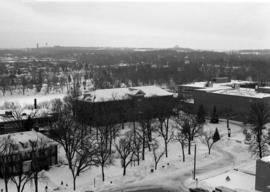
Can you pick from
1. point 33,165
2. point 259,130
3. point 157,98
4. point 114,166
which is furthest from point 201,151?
point 157,98

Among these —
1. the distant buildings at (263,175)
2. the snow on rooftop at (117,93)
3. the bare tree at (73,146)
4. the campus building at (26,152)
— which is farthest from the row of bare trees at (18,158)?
the snow on rooftop at (117,93)

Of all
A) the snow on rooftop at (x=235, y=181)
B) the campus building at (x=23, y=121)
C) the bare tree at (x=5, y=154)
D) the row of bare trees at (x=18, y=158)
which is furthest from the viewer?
the campus building at (x=23, y=121)

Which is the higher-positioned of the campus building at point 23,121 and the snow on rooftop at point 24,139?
the snow on rooftop at point 24,139

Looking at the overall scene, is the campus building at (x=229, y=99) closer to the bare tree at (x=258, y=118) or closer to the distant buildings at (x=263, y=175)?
the bare tree at (x=258, y=118)

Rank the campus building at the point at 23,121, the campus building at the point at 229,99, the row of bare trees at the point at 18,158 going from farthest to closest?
1. the campus building at the point at 229,99
2. the campus building at the point at 23,121
3. the row of bare trees at the point at 18,158

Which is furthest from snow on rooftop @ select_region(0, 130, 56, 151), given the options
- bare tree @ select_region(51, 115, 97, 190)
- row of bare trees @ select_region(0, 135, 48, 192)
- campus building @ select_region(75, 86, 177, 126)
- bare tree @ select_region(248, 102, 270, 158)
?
bare tree @ select_region(248, 102, 270, 158)

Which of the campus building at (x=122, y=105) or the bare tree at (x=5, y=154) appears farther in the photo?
the campus building at (x=122, y=105)

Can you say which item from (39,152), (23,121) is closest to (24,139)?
(39,152)

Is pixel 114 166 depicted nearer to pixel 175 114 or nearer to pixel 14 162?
pixel 14 162
